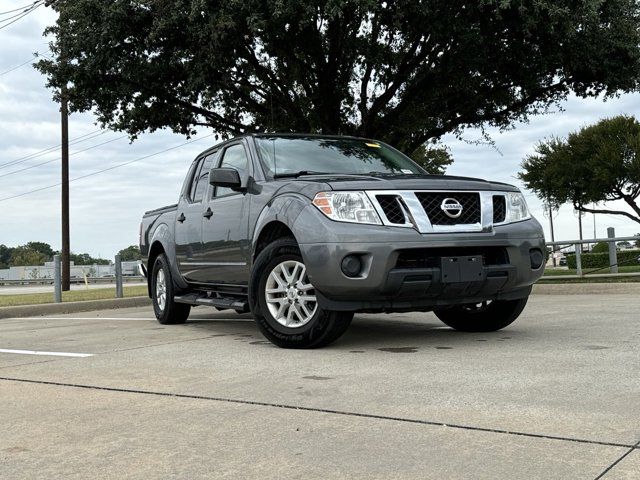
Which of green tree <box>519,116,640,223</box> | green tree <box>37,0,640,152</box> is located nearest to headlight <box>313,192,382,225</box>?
A: green tree <box>37,0,640,152</box>

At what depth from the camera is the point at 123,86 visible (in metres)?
16.6

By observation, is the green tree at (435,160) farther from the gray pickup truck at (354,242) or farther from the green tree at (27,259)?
the green tree at (27,259)

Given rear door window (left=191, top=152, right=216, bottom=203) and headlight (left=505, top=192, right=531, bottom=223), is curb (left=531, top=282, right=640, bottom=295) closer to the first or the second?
headlight (left=505, top=192, right=531, bottom=223)

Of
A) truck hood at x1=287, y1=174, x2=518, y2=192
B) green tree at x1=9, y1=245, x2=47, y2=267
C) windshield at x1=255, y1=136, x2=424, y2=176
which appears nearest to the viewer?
truck hood at x1=287, y1=174, x2=518, y2=192

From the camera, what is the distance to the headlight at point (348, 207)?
5.39m

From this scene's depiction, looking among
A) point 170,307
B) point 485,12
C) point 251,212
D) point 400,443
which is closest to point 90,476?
point 400,443

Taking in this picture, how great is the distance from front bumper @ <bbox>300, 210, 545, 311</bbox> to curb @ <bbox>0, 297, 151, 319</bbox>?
8698 mm

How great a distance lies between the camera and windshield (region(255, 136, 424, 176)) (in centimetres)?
664

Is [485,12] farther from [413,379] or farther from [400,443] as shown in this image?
[400,443]

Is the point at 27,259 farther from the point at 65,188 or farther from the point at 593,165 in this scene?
the point at 593,165

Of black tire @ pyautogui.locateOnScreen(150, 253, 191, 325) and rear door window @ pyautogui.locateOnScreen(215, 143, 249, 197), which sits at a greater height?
rear door window @ pyautogui.locateOnScreen(215, 143, 249, 197)

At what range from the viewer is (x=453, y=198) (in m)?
5.62

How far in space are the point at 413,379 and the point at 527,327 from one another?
117 inches

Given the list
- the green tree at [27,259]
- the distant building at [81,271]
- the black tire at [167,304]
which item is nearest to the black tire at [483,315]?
the black tire at [167,304]
